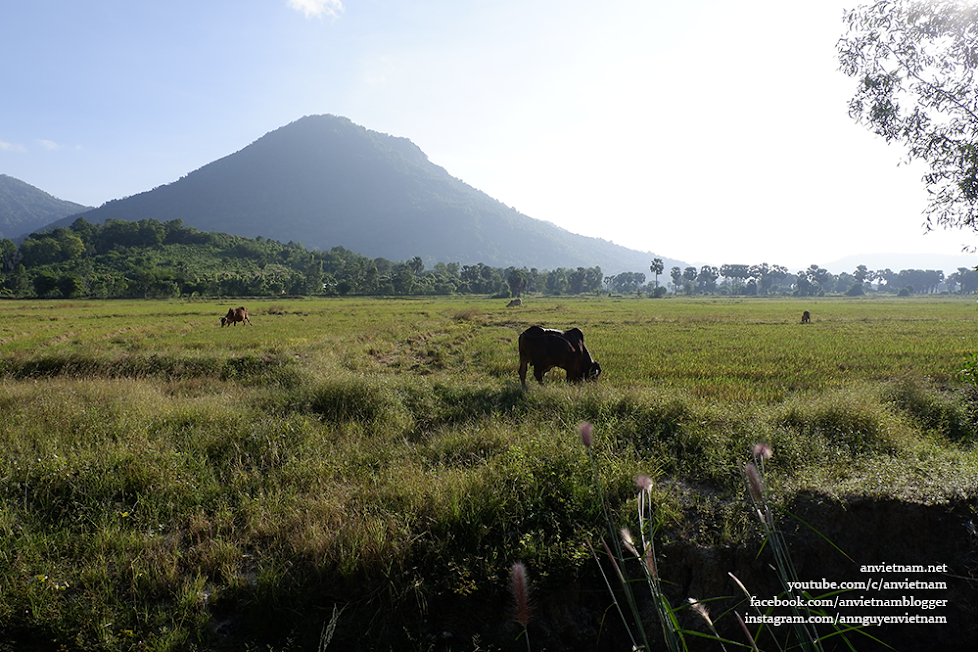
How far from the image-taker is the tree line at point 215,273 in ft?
235

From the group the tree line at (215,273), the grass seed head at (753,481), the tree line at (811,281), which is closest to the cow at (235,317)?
the grass seed head at (753,481)

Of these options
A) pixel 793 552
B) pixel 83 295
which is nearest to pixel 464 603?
pixel 793 552

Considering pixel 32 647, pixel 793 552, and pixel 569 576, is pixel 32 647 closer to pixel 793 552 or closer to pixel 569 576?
pixel 569 576

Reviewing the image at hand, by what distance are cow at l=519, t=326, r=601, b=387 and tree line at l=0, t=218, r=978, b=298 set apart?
256 feet

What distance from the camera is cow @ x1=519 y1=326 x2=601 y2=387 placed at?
11359mm

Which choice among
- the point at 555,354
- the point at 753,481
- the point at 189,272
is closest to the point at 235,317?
the point at 555,354

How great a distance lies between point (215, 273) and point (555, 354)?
324 feet

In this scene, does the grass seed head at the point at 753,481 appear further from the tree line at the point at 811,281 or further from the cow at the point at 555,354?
the tree line at the point at 811,281

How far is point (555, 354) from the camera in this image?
1134 cm

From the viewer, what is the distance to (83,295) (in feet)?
227

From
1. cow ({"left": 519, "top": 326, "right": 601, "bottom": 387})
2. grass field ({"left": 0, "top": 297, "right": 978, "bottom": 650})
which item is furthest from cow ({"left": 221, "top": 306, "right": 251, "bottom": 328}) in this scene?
cow ({"left": 519, "top": 326, "right": 601, "bottom": 387})

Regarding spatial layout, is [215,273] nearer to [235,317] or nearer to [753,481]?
[235,317]

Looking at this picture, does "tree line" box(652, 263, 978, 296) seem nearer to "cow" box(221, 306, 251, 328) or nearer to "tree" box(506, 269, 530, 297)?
"tree" box(506, 269, 530, 297)

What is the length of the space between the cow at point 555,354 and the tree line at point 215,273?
77.9m
